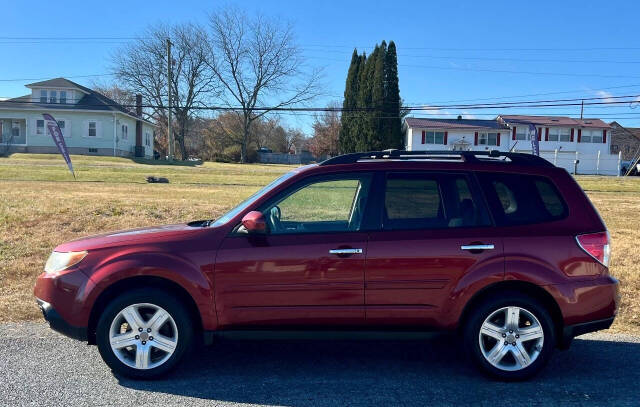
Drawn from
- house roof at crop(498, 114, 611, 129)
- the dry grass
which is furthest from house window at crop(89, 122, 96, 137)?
house roof at crop(498, 114, 611, 129)

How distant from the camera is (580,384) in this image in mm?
4184

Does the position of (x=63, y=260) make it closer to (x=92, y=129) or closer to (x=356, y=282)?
(x=356, y=282)

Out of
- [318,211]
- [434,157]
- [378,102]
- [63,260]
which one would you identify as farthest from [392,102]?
[63,260]

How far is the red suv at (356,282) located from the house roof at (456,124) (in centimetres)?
5281

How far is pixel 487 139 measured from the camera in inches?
2244

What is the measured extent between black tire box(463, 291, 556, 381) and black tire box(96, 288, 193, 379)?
227 centimetres

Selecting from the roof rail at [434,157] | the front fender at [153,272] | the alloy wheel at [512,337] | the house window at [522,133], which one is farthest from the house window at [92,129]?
the alloy wheel at [512,337]

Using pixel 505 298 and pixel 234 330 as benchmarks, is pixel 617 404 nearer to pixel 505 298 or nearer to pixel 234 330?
pixel 505 298

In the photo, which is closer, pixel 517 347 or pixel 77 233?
pixel 517 347

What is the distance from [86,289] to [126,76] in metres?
57.8

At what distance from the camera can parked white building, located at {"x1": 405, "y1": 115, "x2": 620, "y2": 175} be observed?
5569cm

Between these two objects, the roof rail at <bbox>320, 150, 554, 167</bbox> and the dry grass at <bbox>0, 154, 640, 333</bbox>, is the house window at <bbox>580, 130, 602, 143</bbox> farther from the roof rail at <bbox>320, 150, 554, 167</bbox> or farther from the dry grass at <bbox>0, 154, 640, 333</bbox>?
the roof rail at <bbox>320, 150, 554, 167</bbox>

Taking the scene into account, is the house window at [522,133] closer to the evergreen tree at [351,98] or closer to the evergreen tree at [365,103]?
the evergreen tree at [351,98]

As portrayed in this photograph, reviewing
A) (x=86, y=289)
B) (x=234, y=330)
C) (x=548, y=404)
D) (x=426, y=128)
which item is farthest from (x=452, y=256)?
(x=426, y=128)
